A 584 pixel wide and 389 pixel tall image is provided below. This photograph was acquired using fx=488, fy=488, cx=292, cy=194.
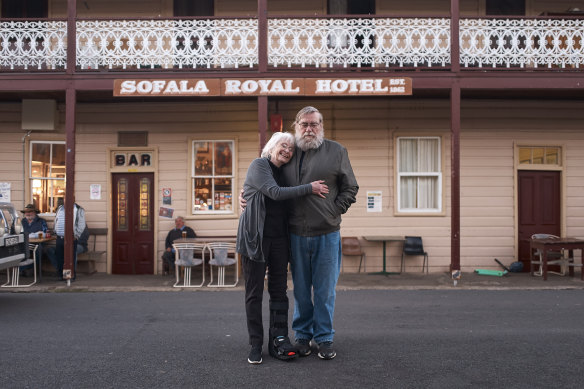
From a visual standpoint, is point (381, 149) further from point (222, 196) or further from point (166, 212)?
point (166, 212)

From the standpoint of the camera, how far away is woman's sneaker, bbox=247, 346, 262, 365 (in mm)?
4082

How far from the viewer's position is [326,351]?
13.7 feet

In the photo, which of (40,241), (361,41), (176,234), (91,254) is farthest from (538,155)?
(40,241)

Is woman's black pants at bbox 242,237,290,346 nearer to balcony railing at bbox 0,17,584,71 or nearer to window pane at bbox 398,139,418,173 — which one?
balcony railing at bbox 0,17,584,71

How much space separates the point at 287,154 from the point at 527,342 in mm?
3028

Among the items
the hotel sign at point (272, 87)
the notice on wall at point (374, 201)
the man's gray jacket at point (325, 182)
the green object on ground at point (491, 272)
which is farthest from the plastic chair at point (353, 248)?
the man's gray jacket at point (325, 182)

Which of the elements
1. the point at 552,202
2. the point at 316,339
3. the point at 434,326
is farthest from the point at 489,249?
the point at 316,339

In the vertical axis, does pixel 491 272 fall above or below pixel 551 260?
below

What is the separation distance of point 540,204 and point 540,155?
107cm

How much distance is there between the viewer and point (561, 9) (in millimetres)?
10797

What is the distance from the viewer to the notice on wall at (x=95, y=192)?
1055cm

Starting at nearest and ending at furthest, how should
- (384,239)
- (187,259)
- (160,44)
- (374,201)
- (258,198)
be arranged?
(258,198) < (187,259) < (160,44) < (384,239) < (374,201)

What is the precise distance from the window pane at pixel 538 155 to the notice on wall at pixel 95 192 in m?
9.45

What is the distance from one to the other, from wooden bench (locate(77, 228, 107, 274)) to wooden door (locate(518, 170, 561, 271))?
9014 mm
